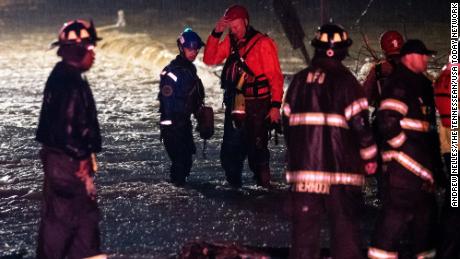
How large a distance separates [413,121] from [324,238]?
1.71 meters

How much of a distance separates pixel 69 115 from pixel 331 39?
2.06m

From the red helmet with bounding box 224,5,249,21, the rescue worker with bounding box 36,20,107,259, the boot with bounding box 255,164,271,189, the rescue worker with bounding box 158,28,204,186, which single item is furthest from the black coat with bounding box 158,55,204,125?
the rescue worker with bounding box 36,20,107,259

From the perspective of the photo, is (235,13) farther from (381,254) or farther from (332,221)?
(381,254)

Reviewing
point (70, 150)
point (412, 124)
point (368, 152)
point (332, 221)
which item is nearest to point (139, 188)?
point (70, 150)

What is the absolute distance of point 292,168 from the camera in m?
6.54

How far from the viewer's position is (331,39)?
6461mm

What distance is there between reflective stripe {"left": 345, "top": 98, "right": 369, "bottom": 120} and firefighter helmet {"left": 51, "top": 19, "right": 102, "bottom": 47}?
2.02 meters

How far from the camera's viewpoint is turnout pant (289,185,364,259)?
6.45m

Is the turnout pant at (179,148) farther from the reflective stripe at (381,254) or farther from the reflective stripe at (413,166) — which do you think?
the reflective stripe at (413,166)

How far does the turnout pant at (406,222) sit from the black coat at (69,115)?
2.35 meters

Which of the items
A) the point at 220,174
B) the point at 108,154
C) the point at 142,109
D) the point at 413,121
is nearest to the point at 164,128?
the point at 220,174

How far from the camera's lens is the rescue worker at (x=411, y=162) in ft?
21.6

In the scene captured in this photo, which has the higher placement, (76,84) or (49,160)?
(76,84)

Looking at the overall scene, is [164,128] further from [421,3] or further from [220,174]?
[421,3]
